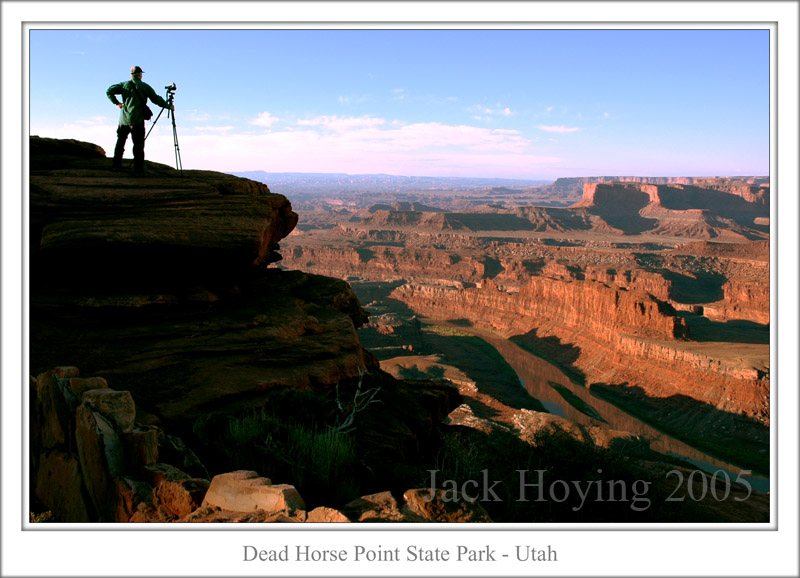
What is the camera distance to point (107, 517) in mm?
5980

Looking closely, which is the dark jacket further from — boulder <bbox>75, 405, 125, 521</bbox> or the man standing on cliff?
boulder <bbox>75, 405, 125, 521</bbox>

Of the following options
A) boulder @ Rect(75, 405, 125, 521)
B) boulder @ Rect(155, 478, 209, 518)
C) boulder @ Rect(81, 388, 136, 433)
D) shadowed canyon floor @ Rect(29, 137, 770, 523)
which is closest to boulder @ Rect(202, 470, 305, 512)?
shadowed canyon floor @ Rect(29, 137, 770, 523)

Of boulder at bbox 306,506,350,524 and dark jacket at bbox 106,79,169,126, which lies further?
dark jacket at bbox 106,79,169,126

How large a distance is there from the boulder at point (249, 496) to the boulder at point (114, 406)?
71.4 inches

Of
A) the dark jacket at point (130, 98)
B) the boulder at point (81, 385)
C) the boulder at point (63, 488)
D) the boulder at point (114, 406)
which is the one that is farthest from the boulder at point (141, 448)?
A: the dark jacket at point (130, 98)

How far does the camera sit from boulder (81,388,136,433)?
6.70 m

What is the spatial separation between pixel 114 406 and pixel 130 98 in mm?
7445

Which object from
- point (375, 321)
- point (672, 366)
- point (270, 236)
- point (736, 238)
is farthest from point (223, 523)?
point (736, 238)

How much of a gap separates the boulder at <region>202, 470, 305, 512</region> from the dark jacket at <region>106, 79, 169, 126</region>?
8.83 m

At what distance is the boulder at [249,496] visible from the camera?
5371 mm

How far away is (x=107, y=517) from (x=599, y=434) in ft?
78.8

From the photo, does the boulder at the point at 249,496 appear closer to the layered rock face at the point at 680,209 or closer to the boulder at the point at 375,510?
the boulder at the point at 375,510

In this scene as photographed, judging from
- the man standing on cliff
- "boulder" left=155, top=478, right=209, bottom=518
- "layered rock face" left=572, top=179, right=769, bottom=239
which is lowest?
"boulder" left=155, top=478, right=209, bottom=518

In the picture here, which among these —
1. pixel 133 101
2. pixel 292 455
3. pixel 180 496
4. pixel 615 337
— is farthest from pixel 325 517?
pixel 615 337
